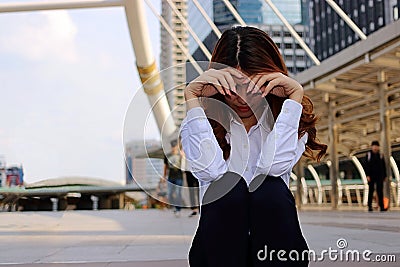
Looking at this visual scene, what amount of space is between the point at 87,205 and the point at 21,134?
12.1m

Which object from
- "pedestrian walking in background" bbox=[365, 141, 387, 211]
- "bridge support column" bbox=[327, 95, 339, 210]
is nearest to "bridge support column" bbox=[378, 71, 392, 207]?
"pedestrian walking in background" bbox=[365, 141, 387, 211]

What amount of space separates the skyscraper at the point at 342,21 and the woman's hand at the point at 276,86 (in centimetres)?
5166

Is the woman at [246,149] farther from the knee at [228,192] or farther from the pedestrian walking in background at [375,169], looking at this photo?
the pedestrian walking in background at [375,169]

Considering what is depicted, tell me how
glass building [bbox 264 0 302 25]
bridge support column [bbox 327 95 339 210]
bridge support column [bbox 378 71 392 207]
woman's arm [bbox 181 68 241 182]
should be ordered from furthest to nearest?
glass building [bbox 264 0 302 25], bridge support column [bbox 327 95 339 210], bridge support column [bbox 378 71 392 207], woman's arm [bbox 181 68 241 182]

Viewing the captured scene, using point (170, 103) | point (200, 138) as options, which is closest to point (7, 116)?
point (170, 103)

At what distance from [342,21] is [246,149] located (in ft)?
200

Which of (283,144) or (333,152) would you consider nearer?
(283,144)

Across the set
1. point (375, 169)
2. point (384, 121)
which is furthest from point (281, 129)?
point (384, 121)

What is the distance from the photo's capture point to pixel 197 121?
1.79 meters

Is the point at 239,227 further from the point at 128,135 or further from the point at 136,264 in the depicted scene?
the point at 136,264

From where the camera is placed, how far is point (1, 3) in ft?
40.2

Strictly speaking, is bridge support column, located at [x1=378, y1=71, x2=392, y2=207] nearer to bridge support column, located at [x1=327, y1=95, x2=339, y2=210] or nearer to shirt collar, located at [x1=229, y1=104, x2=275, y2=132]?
bridge support column, located at [x1=327, y1=95, x2=339, y2=210]

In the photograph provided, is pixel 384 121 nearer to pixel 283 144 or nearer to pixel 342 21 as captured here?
pixel 283 144

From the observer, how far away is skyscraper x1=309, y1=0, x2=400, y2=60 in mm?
54750
